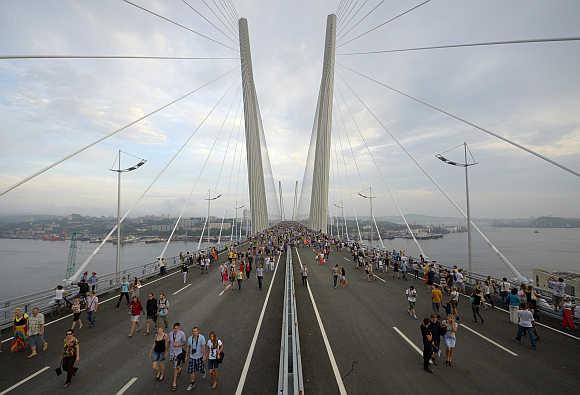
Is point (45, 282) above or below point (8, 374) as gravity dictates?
below

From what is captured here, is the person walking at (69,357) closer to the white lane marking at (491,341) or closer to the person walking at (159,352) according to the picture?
the person walking at (159,352)

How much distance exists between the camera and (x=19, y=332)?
8953mm

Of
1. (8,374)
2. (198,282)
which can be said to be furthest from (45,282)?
(8,374)

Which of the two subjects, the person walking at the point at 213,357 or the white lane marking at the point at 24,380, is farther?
the person walking at the point at 213,357

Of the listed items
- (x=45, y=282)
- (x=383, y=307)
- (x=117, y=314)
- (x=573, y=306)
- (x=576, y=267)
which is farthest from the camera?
(x=576, y=267)

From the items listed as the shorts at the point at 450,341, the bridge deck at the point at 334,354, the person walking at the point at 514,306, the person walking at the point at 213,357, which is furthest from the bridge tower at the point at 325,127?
the person walking at the point at 213,357

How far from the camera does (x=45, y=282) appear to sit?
1960 inches

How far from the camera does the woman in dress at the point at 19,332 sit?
29.3ft

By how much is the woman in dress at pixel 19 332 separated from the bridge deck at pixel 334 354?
352 millimetres

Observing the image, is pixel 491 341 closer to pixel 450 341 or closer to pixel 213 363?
pixel 450 341

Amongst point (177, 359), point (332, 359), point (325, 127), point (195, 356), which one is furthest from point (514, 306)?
point (325, 127)

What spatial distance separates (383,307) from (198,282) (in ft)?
38.0

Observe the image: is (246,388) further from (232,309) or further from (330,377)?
(232,309)

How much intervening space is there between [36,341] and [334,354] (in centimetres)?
860
